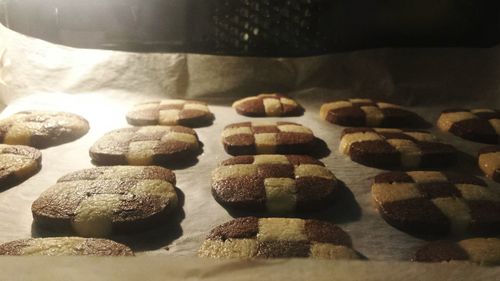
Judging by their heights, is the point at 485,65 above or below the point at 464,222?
above

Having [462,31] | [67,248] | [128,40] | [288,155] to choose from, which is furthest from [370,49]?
[67,248]

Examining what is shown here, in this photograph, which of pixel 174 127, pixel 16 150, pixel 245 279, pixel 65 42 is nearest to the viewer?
pixel 245 279

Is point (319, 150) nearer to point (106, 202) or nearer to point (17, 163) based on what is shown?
point (106, 202)

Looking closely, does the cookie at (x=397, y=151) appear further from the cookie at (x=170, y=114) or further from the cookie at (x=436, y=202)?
the cookie at (x=170, y=114)

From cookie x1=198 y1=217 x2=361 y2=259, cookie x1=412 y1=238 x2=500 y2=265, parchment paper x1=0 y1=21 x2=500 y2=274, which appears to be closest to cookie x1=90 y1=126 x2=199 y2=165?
parchment paper x1=0 y1=21 x2=500 y2=274

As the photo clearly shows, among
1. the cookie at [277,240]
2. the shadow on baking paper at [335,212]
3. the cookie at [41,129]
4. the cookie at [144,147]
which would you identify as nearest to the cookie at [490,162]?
the shadow on baking paper at [335,212]

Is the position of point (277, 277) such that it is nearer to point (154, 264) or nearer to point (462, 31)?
point (154, 264)

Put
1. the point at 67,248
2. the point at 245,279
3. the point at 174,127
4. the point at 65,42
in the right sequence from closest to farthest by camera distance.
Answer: the point at 245,279, the point at 67,248, the point at 174,127, the point at 65,42
